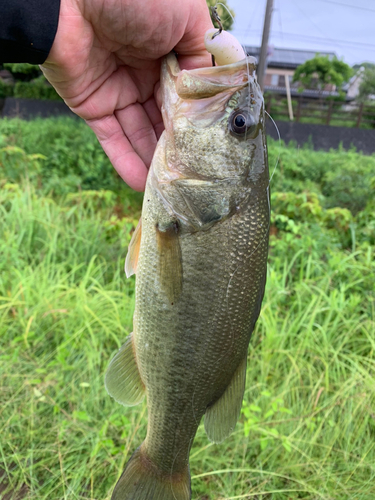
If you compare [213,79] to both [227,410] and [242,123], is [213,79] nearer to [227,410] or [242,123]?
[242,123]

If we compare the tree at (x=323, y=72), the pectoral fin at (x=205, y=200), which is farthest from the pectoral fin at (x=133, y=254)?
the tree at (x=323, y=72)

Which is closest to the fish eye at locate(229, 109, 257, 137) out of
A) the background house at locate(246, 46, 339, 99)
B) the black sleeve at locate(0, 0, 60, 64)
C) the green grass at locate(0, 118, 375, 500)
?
the black sleeve at locate(0, 0, 60, 64)

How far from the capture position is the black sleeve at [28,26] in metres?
1.39

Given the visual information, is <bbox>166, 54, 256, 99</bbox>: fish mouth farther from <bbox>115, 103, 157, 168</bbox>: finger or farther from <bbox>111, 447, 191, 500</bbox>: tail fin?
<bbox>111, 447, 191, 500</bbox>: tail fin

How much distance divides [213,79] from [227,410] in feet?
4.47

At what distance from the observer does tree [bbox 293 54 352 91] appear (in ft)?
96.4

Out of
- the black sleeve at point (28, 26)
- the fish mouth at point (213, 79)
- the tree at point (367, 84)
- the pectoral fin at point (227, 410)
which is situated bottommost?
the pectoral fin at point (227, 410)

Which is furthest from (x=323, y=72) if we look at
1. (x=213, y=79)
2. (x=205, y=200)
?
(x=205, y=200)

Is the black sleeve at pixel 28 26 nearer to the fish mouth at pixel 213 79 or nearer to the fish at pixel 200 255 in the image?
the fish at pixel 200 255

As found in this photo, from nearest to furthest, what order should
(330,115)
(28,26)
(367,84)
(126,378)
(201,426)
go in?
(28,26) < (126,378) < (201,426) < (330,115) < (367,84)

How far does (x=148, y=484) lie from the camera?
1.47 m

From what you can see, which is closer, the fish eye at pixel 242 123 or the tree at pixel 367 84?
the fish eye at pixel 242 123

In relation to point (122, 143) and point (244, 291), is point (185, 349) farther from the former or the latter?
point (122, 143)

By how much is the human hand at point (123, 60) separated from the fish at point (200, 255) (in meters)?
0.15
